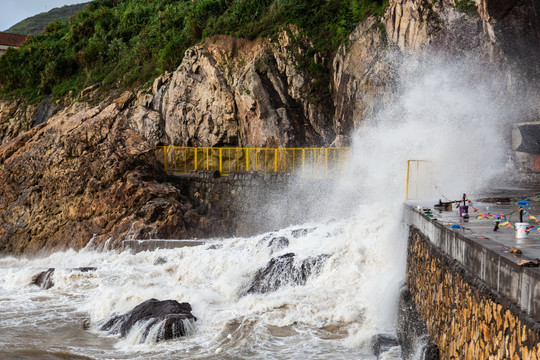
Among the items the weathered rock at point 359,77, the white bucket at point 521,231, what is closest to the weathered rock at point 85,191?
the weathered rock at point 359,77

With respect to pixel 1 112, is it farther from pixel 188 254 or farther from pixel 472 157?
pixel 472 157

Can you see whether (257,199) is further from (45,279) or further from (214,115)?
(45,279)

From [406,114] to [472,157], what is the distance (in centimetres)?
349

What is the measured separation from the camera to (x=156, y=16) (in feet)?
109

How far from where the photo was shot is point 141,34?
3234cm

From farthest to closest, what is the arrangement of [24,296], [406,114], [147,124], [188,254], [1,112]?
[1,112] < [147,124] < [406,114] < [188,254] < [24,296]

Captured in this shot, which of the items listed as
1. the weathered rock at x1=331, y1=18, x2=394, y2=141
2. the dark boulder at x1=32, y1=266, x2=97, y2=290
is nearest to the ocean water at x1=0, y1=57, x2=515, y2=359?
the dark boulder at x1=32, y1=266, x2=97, y2=290

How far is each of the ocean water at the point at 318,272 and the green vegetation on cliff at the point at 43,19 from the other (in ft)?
248

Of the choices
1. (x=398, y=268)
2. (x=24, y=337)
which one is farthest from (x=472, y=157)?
(x=24, y=337)

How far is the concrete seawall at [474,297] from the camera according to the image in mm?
3629

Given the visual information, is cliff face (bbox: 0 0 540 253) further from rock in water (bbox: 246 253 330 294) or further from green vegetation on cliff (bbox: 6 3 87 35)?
green vegetation on cliff (bbox: 6 3 87 35)

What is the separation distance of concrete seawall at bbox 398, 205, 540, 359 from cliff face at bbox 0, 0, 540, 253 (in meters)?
11.0

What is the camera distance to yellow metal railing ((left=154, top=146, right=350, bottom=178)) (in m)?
19.3

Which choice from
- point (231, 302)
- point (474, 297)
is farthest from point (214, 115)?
point (474, 297)
